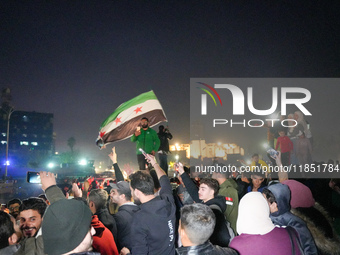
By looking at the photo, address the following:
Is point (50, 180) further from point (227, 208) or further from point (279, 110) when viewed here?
point (279, 110)

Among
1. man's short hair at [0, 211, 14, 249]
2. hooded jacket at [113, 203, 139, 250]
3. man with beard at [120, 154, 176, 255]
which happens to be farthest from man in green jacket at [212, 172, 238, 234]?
man's short hair at [0, 211, 14, 249]

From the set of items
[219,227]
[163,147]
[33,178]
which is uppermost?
[163,147]

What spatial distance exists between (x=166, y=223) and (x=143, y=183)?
0.61m

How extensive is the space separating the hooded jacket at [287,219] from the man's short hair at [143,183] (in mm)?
1705

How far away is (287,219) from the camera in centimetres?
339

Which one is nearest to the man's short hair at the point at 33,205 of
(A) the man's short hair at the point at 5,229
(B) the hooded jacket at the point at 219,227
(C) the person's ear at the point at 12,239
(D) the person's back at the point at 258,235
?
(C) the person's ear at the point at 12,239

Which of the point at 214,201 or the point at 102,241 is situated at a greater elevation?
the point at 214,201

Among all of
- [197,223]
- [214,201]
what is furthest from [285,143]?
[197,223]

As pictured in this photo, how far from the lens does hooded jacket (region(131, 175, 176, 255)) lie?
3197 mm

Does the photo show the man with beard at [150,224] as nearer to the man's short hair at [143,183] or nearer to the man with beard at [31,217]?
the man's short hair at [143,183]

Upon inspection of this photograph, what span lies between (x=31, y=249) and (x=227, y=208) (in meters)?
3.21

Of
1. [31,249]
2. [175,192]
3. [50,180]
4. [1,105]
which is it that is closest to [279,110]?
[175,192]

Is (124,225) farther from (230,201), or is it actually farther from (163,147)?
(163,147)

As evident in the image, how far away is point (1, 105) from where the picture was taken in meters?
38.9
